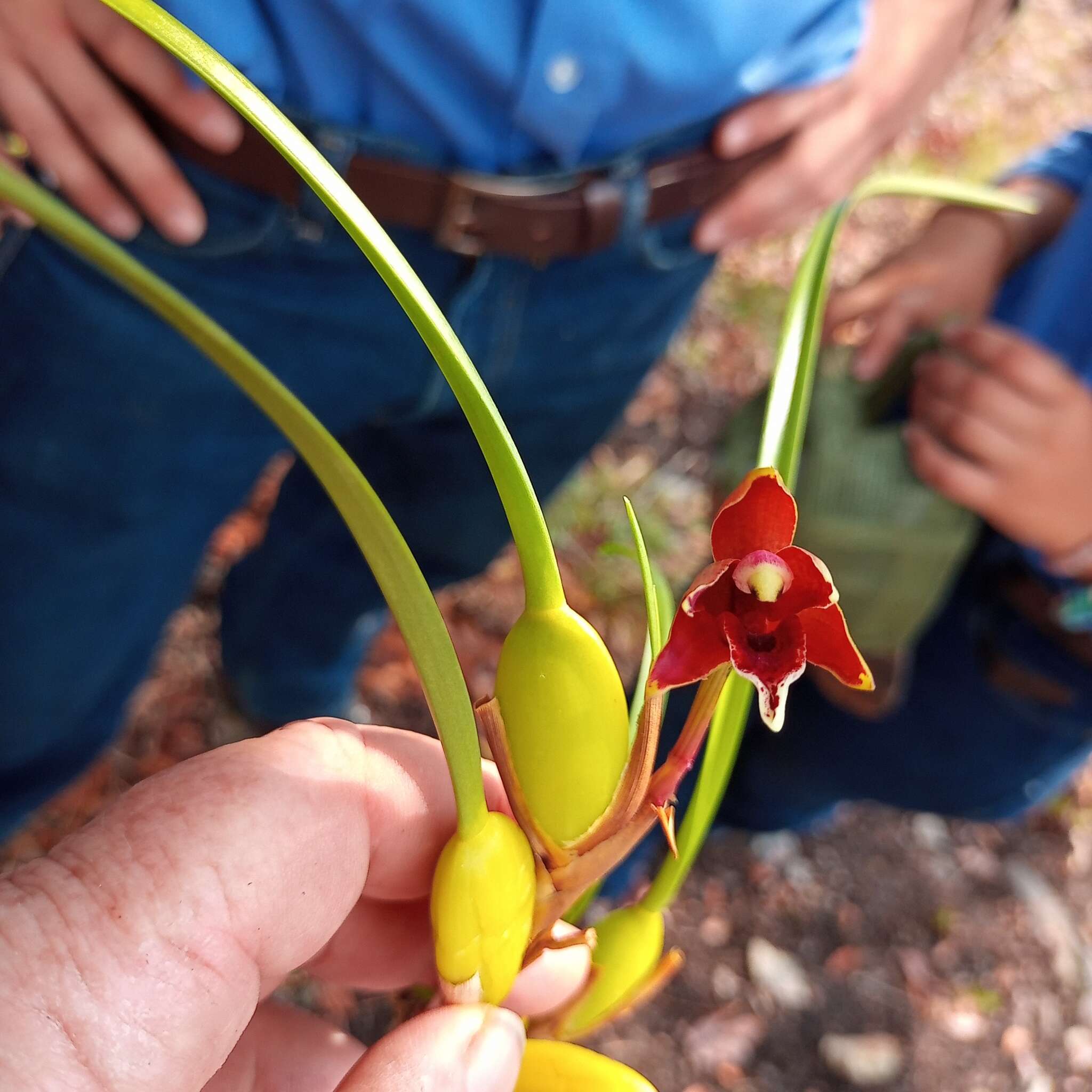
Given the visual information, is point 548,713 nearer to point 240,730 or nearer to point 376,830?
point 376,830

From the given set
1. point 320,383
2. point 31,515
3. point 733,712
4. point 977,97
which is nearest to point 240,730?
point 31,515

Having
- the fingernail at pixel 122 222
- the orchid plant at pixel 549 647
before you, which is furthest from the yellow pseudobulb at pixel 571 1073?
the fingernail at pixel 122 222

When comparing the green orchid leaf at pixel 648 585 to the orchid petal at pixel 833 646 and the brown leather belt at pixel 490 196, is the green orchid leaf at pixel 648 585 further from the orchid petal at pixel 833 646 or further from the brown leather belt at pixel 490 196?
the brown leather belt at pixel 490 196

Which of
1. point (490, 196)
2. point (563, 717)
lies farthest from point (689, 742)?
point (490, 196)

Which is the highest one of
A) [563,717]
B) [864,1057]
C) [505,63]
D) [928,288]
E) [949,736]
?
[505,63]

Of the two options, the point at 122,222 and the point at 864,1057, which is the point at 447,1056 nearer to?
the point at 122,222

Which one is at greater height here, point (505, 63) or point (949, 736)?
point (505, 63)
